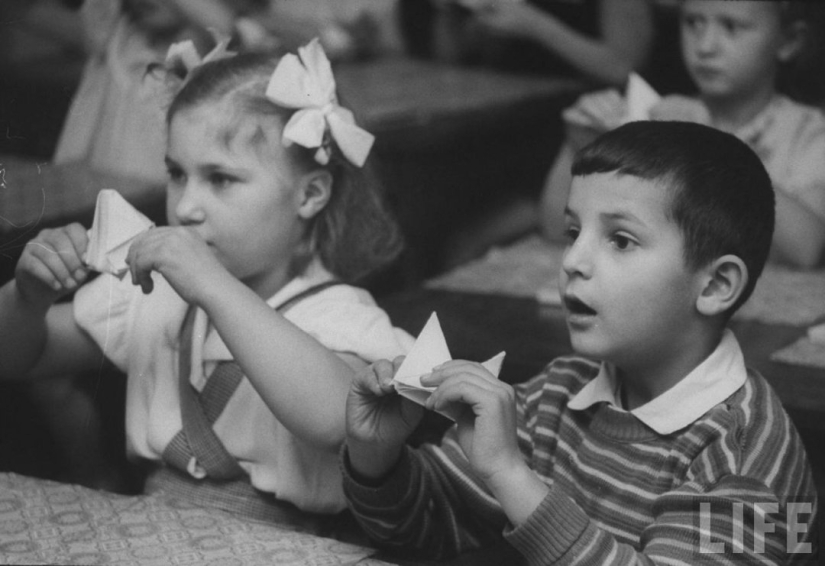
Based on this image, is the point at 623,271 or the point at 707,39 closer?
the point at 623,271

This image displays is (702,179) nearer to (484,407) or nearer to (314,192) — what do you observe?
(484,407)

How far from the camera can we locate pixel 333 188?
1275 millimetres

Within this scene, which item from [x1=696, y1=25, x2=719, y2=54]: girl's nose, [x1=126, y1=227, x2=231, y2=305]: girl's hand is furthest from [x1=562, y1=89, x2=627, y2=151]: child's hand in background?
[x1=126, y1=227, x2=231, y2=305]: girl's hand

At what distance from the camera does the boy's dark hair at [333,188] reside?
1203mm

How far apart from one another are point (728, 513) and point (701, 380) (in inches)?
5.5

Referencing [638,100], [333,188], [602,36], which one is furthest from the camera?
[602,36]

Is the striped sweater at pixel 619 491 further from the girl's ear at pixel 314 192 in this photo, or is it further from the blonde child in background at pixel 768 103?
the blonde child in background at pixel 768 103

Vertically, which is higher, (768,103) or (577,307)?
(768,103)

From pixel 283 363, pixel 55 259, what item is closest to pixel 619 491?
pixel 283 363

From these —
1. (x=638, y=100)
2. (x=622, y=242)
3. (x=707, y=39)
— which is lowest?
(x=622, y=242)

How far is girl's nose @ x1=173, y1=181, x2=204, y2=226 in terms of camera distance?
1.16 m

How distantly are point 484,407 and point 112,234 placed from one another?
Answer: 0.38 m

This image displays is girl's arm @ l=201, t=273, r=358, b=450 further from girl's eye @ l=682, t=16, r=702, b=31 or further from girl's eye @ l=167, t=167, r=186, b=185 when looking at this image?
girl's eye @ l=682, t=16, r=702, b=31

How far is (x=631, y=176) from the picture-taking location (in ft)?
3.34
